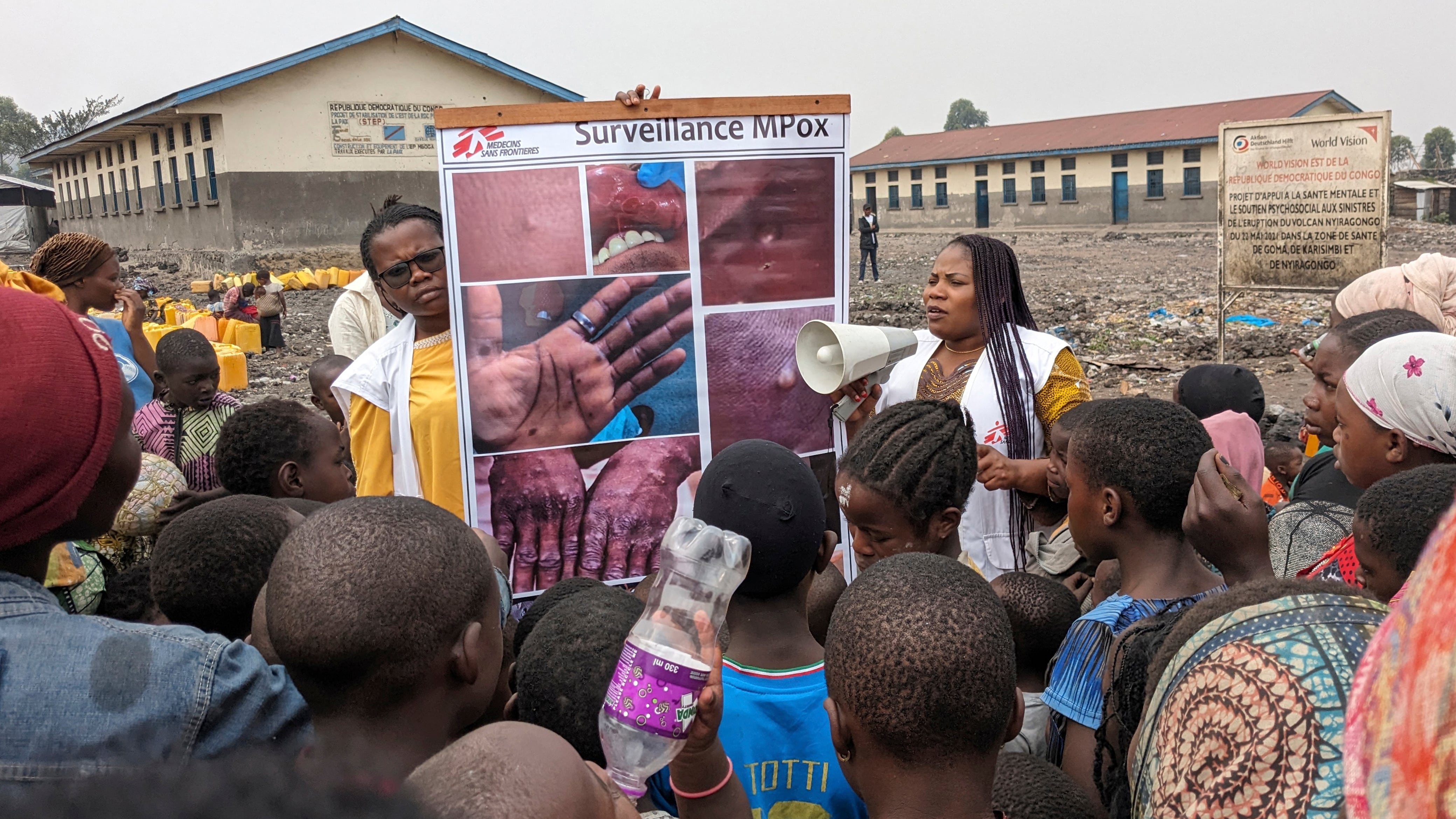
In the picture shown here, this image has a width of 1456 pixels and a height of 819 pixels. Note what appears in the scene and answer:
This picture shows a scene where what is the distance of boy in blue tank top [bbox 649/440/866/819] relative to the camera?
195 centimetres

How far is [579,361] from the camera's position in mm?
3406

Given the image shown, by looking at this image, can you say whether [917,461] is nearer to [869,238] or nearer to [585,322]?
[585,322]

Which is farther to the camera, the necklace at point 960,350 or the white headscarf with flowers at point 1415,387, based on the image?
the necklace at point 960,350

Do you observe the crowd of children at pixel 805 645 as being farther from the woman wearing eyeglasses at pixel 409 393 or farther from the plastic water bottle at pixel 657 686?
the woman wearing eyeglasses at pixel 409 393

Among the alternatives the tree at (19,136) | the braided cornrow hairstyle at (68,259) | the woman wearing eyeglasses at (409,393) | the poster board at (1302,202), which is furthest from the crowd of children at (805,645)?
the tree at (19,136)

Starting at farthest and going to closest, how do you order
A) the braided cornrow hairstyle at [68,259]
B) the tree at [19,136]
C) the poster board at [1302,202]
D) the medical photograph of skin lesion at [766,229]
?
1. the tree at [19,136]
2. the poster board at [1302,202]
3. the braided cornrow hairstyle at [68,259]
4. the medical photograph of skin lesion at [766,229]

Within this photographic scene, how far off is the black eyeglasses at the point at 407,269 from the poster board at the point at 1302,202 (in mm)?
7016

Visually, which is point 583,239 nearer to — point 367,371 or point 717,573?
point 367,371

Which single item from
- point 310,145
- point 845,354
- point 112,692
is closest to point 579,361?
point 845,354

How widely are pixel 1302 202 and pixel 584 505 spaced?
290 inches

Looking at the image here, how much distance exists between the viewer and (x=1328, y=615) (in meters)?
1.25

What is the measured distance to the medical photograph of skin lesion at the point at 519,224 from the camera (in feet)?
10.9

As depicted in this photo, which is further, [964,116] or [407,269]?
[964,116]

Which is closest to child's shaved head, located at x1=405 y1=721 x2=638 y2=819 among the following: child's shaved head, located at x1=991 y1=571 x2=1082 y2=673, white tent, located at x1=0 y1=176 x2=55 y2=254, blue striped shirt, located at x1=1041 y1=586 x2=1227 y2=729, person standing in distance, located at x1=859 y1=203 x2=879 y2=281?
blue striped shirt, located at x1=1041 y1=586 x2=1227 y2=729
